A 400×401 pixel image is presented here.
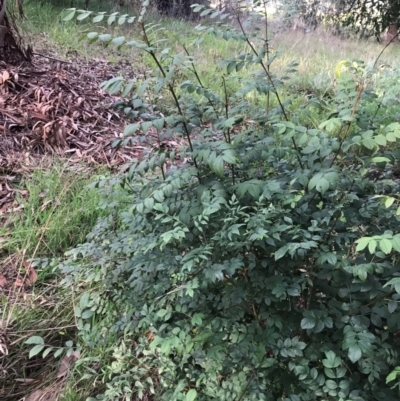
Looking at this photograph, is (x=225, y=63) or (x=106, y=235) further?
(x=106, y=235)

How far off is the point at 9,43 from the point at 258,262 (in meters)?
3.39

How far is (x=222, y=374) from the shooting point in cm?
164

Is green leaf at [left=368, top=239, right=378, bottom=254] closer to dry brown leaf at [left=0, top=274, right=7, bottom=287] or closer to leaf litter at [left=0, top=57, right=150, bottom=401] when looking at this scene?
leaf litter at [left=0, top=57, right=150, bottom=401]

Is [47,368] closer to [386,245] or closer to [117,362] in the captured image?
[117,362]

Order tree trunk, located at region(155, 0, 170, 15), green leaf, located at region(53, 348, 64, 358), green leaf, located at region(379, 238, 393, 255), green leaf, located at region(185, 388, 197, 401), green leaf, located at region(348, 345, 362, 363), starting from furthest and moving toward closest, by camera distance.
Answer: tree trunk, located at region(155, 0, 170, 15)
green leaf, located at region(53, 348, 64, 358)
green leaf, located at region(185, 388, 197, 401)
green leaf, located at region(348, 345, 362, 363)
green leaf, located at region(379, 238, 393, 255)

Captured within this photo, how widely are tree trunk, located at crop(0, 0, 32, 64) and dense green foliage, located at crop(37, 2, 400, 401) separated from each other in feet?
8.73

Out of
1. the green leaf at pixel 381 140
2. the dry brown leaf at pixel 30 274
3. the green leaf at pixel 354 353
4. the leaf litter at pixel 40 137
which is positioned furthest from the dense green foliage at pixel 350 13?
the dry brown leaf at pixel 30 274

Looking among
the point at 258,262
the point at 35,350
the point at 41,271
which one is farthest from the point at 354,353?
the point at 41,271

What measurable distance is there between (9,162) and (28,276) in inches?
41.8

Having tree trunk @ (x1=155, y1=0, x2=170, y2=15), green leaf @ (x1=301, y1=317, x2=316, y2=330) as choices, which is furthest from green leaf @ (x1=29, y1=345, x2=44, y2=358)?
tree trunk @ (x1=155, y1=0, x2=170, y2=15)

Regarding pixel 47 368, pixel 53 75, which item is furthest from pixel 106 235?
pixel 53 75

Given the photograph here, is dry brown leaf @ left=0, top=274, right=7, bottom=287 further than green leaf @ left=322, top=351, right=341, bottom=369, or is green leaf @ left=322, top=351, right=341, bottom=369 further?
dry brown leaf @ left=0, top=274, right=7, bottom=287

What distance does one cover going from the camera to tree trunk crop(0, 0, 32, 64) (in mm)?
3670

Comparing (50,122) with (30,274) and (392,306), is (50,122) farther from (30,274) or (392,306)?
(392,306)
